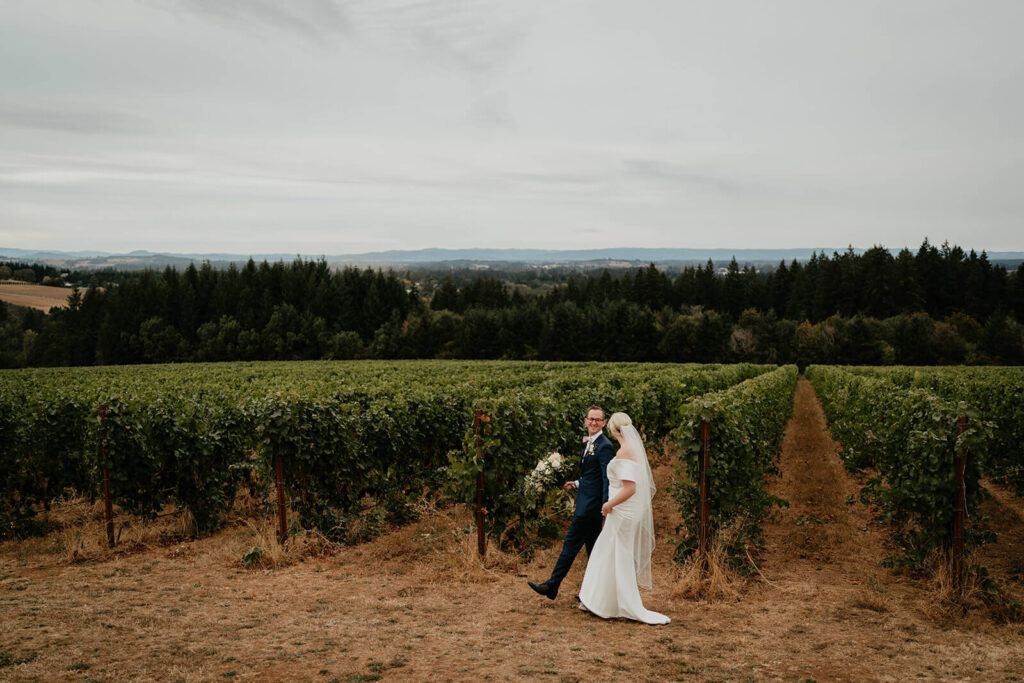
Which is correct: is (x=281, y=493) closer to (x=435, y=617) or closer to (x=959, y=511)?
(x=435, y=617)

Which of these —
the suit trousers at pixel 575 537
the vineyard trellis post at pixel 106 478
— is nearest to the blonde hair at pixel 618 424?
the suit trousers at pixel 575 537

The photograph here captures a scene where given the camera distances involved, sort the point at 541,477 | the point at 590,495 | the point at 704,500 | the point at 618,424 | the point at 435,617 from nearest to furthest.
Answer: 1. the point at 618,424
2. the point at 435,617
3. the point at 590,495
4. the point at 704,500
5. the point at 541,477

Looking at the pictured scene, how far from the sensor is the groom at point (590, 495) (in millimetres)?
6051

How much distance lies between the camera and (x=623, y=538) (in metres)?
5.85

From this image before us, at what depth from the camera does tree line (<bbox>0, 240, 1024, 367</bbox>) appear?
212ft

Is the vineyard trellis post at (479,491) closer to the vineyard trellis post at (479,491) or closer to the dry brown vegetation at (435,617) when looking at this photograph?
the vineyard trellis post at (479,491)

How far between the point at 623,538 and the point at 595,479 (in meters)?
0.64

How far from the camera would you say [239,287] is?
251ft

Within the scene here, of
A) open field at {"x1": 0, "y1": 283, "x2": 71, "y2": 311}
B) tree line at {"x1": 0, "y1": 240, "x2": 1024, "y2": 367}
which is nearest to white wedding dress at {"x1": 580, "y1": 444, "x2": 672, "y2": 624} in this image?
tree line at {"x1": 0, "y1": 240, "x2": 1024, "y2": 367}

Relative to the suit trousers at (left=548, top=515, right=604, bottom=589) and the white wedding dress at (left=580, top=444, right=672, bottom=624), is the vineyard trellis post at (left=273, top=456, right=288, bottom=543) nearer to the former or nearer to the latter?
the suit trousers at (left=548, top=515, right=604, bottom=589)

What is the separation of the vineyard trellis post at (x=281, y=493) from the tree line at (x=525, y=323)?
199 feet

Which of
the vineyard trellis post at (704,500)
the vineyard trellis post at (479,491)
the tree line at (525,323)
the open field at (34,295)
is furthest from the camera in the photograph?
the open field at (34,295)

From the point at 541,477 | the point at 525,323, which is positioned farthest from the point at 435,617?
the point at 525,323

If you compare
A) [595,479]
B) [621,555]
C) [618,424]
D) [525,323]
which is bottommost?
[525,323]
